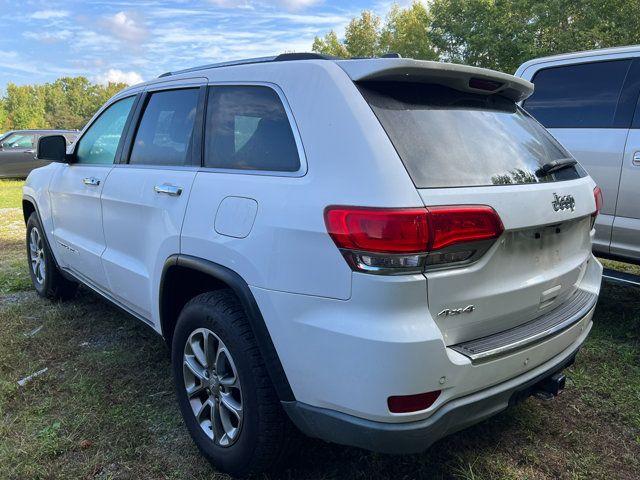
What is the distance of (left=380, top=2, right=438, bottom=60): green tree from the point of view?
3250 cm

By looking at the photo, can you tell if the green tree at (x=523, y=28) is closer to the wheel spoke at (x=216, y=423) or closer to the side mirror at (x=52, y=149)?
the side mirror at (x=52, y=149)

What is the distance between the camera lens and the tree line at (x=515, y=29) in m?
20.5

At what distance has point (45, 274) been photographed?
15.4 feet

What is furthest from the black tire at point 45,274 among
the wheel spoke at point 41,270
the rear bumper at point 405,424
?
the rear bumper at point 405,424

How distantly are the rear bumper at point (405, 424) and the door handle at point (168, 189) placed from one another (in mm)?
1184

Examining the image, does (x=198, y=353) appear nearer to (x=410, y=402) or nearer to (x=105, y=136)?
(x=410, y=402)

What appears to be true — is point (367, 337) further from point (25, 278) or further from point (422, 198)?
point (25, 278)

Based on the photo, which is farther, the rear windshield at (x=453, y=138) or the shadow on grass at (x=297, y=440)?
the shadow on grass at (x=297, y=440)

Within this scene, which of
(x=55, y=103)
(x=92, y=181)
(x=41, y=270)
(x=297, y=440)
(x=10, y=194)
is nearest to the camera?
(x=297, y=440)

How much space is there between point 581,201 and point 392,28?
129 ft

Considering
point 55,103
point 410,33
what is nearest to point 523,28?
point 410,33

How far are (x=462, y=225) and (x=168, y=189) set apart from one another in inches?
60.1

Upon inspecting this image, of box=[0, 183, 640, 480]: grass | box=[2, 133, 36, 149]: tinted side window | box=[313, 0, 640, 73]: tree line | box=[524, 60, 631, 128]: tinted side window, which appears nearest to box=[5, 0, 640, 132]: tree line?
box=[313, 0, 640, 73]: tree line

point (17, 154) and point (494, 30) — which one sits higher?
point (494, 30)
